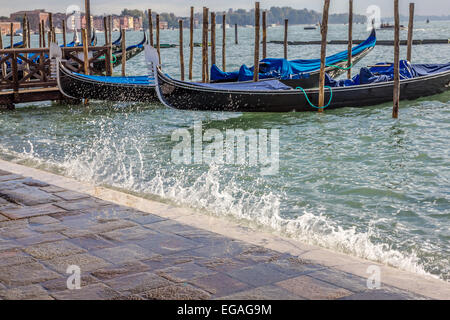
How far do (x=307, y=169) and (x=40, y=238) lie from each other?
4398mm

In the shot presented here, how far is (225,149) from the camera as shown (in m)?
8.84

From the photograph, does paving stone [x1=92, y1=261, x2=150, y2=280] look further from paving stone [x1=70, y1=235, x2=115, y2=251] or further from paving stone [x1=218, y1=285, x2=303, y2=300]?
paving stone [x1=218, y1=285, x2=303, y2=300]

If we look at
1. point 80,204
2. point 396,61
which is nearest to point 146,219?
point 80,204

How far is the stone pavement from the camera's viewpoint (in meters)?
2.67

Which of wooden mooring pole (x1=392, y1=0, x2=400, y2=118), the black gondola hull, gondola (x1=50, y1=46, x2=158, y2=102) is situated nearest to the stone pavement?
the black gondola hull

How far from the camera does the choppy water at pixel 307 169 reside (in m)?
4.79

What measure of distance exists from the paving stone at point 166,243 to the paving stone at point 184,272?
245mm

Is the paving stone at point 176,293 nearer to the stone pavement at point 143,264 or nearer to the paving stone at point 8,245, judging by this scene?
the stone pavement at point 143,264

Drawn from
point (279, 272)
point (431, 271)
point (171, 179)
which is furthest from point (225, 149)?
point (279, 272)

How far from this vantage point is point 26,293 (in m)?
2.67

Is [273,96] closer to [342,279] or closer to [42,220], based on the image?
[42,220]

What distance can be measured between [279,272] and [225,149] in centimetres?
597
